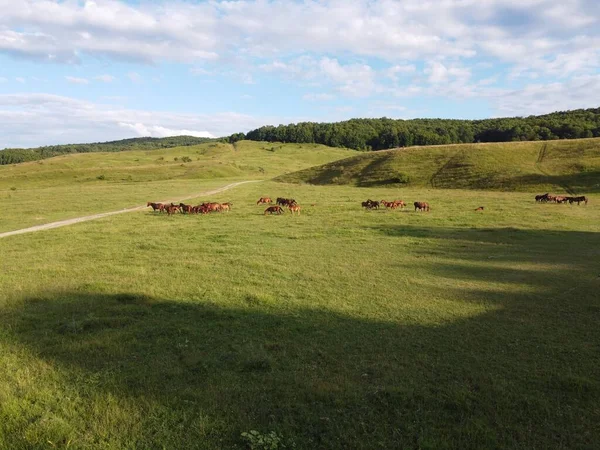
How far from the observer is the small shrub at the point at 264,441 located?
5434mm

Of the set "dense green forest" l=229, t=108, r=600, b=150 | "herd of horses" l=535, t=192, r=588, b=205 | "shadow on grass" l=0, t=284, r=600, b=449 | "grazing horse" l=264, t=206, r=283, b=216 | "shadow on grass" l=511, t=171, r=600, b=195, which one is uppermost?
"dense green forest" l=229, t=108, r=600, b=150

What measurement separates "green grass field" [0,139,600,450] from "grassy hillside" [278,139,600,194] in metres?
39.3

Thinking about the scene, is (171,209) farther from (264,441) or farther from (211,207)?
(264,441)

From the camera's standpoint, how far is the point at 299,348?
855cm

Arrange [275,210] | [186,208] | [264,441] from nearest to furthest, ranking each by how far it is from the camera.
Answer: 1. [264,441]
2. [275,210]
3. [186,208]

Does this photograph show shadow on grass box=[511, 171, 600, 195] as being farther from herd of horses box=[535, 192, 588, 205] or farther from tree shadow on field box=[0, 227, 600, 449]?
tree shadow on field box=[0, 227, 600, 449]

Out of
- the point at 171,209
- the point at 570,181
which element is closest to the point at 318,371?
the point at 171,209

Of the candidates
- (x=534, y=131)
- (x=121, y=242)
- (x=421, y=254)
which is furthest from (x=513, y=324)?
(x=534, y=131)

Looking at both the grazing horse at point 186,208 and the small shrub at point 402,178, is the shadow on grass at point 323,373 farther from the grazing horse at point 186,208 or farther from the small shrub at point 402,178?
the small shrub at point 402,178

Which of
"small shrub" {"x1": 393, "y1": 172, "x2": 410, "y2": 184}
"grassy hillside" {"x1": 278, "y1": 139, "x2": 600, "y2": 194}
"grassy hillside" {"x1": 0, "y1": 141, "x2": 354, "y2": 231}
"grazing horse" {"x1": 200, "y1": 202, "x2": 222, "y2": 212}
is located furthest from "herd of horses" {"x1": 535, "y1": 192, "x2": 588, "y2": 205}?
"grassy hillside" {"x1": 0, "y1": 141, "x2": 354, "y2": 231}

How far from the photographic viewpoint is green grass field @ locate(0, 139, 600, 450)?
5.89m

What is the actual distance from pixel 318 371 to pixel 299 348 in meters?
1.06

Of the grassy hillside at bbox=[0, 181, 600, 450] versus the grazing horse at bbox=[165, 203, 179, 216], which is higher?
the grazing horse at bbox=[165, 203, 179, 216]

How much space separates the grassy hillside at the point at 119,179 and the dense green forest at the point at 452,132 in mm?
13180
